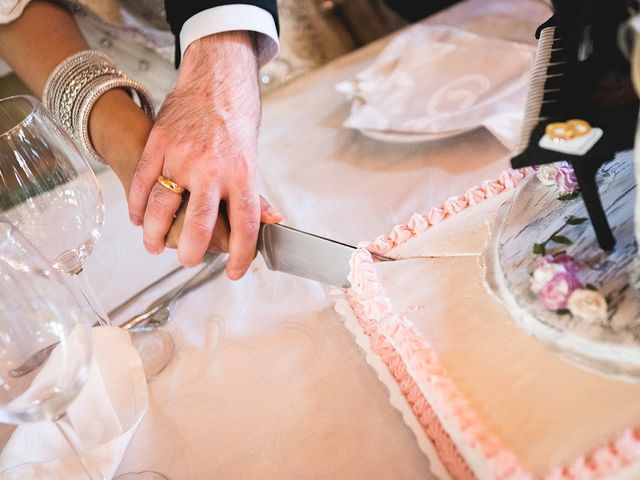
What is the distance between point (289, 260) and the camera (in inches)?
26.5

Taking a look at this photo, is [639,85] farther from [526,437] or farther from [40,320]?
[40,320]

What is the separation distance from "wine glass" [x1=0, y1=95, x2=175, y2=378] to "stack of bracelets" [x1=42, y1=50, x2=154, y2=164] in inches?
7.4

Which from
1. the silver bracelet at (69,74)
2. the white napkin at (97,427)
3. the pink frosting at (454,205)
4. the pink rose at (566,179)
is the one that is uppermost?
the silver bracelet at (69,74)

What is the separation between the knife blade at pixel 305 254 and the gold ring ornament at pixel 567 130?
246 mm

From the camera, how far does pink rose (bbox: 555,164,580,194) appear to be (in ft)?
1.69

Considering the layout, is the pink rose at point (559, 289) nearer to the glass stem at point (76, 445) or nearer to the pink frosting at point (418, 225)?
the pink frosting at point (418, 225)

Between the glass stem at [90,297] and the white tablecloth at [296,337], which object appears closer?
the white tablecloth at [296,337]

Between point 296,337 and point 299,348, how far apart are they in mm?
18

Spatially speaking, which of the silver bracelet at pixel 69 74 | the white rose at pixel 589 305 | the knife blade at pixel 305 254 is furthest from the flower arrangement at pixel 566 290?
the silver bracelet at pixel 69 74

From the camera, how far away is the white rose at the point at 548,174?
525 mm

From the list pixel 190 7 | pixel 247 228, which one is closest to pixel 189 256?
pixel 247 228

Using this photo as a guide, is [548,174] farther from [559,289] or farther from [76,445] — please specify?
[76,445]

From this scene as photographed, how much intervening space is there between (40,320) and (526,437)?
1.27ft

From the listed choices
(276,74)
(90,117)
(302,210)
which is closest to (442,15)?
(276,74)
